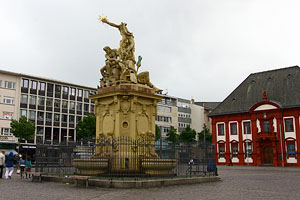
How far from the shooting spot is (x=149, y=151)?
1678cm

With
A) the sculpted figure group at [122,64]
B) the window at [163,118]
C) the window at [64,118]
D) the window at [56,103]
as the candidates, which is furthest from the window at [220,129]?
the sculpted figure group at [122,64]

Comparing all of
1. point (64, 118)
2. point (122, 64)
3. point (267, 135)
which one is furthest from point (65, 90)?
point (122, 64)

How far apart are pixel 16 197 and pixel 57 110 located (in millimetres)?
59928

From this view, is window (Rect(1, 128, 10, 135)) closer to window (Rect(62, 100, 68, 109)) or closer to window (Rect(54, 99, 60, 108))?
window (Rect(54, 99, 60, 108))

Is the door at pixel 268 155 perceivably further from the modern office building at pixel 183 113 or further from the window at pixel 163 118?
the modern office building at pixel 183 113

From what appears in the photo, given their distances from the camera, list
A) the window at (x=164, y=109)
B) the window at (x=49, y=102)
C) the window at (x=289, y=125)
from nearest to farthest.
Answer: the window at (x=289, y=125), the window at (x=49, y=102), the window at (x=164, y=109)

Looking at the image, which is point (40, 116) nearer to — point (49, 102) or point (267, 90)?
point (49, 102)

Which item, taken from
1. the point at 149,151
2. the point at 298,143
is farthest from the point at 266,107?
the point at 149,151

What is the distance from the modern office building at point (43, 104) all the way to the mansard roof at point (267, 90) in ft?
97.5

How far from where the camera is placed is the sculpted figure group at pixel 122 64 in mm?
18141

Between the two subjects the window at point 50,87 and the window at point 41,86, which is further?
the window at point 50,87

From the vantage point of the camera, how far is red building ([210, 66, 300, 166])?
49.9 metres

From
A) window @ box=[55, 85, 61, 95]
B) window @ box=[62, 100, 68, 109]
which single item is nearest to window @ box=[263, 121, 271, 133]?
window @ box=[62, 100, 68, 109]

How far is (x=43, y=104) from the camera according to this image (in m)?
67.7
